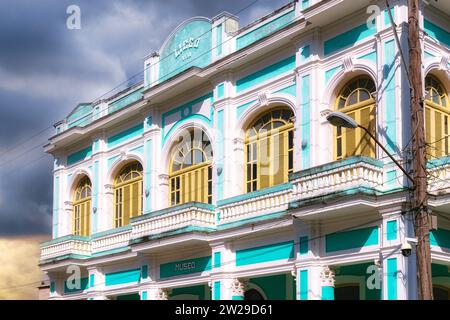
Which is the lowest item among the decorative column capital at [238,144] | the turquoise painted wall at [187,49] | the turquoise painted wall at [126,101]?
the decorative column capital at [238,144]

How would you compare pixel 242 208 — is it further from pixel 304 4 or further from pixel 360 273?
pixel 304 4

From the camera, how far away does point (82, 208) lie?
28922 mm

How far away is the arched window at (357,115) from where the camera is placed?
17.8m

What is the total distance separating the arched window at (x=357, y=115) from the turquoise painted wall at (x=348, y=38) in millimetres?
926

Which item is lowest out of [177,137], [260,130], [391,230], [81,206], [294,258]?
[294,258]

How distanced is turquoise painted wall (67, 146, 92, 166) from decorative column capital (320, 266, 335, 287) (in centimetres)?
1307

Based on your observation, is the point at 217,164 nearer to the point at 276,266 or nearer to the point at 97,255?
the point at 276,266

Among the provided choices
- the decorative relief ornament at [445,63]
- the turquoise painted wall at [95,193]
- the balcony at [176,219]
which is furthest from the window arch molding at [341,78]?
the turquoise painted wall at [95,193]

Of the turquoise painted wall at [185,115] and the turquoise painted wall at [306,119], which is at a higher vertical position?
the turquoise painted wall at [185,115]

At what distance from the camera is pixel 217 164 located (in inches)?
854

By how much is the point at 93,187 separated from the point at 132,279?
14.9ft

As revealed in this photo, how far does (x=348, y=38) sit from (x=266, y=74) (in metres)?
3.04

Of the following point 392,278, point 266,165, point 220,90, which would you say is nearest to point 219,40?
point 220,90

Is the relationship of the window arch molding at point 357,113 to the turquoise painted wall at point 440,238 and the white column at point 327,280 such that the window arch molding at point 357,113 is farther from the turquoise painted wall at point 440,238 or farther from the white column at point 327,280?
the white column at point 327,280
